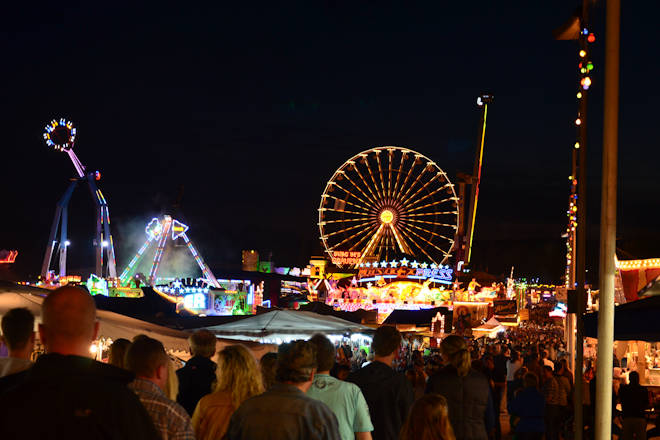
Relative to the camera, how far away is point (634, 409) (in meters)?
12.6

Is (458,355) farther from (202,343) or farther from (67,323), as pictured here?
(67,323)

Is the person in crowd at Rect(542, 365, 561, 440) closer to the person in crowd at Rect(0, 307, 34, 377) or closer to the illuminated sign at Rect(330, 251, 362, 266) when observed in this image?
the person in crowd at Rect(0, 307, 34, 377)

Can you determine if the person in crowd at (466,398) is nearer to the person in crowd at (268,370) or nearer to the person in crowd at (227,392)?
the person in crowd at (268,370)

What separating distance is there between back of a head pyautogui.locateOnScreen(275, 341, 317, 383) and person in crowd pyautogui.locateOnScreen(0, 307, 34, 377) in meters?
1.50

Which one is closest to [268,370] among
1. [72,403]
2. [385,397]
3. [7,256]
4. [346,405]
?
[346,405]

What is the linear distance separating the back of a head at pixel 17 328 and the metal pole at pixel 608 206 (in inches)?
209

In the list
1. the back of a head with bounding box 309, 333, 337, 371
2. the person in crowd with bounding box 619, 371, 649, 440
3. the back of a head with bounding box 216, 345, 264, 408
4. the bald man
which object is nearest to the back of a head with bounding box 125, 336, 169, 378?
the back of a head with bounding box 216, 345, 264, 408

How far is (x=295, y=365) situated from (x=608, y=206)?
4.48 metres

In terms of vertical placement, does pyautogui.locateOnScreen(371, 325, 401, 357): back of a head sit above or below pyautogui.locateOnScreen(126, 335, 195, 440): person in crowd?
above

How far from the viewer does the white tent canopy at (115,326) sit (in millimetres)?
10591

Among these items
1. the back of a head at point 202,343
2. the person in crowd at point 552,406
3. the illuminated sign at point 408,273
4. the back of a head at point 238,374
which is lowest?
the person in crowd at point 552,406

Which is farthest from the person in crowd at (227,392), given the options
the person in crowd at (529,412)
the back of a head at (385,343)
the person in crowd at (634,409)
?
the person in crowd at (634,409)

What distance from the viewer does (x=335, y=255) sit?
73.1m

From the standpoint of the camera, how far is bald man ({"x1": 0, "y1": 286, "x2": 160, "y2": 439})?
8.24ft
